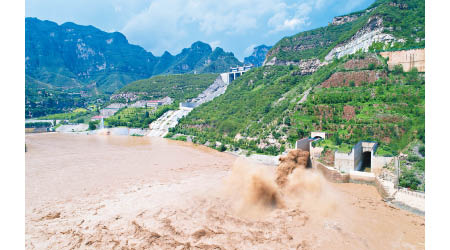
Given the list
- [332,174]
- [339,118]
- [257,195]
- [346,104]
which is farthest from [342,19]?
[257,195]

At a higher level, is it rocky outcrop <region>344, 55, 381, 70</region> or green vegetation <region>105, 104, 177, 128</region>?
rocky outcrop <region>344, 55, 381, 70</region>

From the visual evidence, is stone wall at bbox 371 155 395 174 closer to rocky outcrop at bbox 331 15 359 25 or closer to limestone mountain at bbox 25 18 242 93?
rocky outcrop at bbox 331 15 359 25

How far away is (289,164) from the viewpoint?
17.5 meters

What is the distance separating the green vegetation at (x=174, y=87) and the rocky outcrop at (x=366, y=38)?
42.3m

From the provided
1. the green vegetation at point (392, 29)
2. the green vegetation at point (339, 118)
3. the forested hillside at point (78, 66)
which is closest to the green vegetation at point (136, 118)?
the green vegetation at point (339, 118)

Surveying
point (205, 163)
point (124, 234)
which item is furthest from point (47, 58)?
point (124, 234)

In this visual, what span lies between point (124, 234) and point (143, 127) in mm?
48893

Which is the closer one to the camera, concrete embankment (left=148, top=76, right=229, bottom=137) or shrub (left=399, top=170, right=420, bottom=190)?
shrub (left=399, top=170, right=420, bottom=190)

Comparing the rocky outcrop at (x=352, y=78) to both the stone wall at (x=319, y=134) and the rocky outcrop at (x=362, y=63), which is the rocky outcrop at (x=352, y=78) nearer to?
the rocky outcrop at (x=362, y=63)

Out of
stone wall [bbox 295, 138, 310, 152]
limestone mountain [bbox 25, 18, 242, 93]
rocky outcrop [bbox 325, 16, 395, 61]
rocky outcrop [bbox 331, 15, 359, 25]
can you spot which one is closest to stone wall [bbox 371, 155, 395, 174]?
stone wall [bbox 295, 138, 310, 152]

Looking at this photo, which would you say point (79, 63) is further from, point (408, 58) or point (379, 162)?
point (379, 162)

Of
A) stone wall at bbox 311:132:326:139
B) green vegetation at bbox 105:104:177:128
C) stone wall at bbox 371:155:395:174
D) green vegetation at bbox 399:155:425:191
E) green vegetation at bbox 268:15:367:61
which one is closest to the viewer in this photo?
green vegetation at bbox 399:155:425:191

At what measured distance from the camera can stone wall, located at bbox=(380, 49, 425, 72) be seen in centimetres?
3338

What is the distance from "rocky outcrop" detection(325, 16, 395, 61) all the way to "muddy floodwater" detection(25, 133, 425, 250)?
29.8 metres
